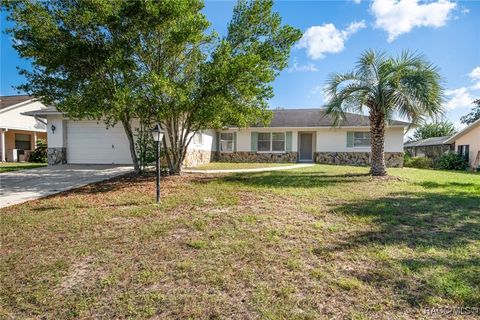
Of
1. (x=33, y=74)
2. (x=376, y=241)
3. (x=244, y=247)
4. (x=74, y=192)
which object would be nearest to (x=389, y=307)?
(x=376, y=241)

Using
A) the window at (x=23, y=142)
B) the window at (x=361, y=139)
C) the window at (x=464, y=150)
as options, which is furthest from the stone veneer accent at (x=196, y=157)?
the window at (x=464, y=150)

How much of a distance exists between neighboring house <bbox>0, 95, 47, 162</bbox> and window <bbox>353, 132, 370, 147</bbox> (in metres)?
22.7

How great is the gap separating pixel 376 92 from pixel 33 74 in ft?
40.1

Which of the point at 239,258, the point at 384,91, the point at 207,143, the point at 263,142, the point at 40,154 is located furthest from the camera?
the point at 263,142

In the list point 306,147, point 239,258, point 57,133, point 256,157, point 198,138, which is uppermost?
point 57,133

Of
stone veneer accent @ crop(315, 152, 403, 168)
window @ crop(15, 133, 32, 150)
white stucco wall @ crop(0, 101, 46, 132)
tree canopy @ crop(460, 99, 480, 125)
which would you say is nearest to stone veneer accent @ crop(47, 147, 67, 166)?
white stucco wall @ crop(0, 101, 46, 132)

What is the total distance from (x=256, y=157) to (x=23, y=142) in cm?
1964

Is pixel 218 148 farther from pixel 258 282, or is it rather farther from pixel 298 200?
pixel 258 282

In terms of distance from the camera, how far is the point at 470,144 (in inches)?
812

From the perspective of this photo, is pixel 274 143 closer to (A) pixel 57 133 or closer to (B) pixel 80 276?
(A) pixel 57 133

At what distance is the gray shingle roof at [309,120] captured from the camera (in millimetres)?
19359

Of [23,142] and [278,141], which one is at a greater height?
[278,141]

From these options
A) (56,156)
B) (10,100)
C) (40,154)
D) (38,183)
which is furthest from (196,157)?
(10,100)

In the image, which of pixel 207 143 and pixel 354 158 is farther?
pixel 354 158
